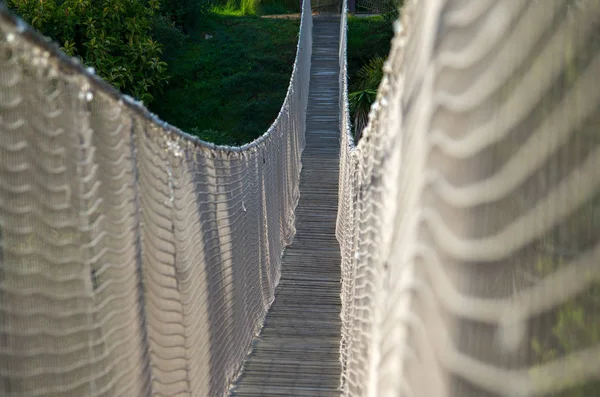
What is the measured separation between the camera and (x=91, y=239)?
115cm

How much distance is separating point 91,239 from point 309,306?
295 cm

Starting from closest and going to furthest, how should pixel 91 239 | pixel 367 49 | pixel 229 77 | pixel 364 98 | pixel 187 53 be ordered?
pixel 91 239 < pixel 364 98 < pixel 229 77 < pixel 367 49 < pixel 187 53

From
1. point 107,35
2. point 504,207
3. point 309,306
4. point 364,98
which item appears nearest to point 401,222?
point 504,207

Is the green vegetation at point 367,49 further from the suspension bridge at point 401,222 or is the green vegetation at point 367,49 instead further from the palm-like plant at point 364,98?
the suspension bridge at point 401,222

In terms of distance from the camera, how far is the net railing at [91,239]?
0.98 m

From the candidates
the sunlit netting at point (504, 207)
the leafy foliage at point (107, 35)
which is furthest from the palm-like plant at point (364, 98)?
the sunlit netting at point (504, 207)

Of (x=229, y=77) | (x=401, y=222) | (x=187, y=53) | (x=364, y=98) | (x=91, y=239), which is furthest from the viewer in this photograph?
(x=187, y=53)

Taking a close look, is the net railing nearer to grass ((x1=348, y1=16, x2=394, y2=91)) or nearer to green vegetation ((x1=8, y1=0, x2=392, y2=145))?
green vegetation ((x1=8, y1=0, x2=392, y2=145))

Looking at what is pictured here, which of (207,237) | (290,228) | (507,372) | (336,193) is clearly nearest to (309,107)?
(336,193)

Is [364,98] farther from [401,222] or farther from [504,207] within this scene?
[504,207]

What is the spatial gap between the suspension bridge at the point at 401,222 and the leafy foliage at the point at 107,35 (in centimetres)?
814

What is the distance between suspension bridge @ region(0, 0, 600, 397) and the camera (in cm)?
51

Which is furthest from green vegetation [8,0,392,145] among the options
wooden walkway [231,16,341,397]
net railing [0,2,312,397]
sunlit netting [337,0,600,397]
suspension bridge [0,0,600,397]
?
sunlit netting [337,0,600,397]

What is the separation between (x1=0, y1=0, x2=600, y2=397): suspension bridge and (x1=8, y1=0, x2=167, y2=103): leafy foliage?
8.14 m
